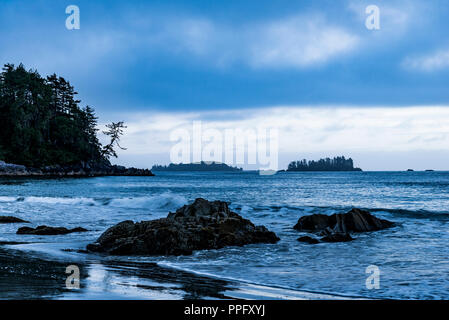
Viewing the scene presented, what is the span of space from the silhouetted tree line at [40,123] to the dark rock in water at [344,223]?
80.3 m

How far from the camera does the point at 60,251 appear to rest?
10.9 meters

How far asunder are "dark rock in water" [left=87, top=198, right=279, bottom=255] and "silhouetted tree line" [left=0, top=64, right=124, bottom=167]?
8072 centimetres

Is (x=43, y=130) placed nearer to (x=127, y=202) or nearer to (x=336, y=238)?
(x=127, y=202)

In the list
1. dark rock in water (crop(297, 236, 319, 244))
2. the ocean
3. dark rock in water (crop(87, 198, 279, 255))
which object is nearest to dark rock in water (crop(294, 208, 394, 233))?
the ocean

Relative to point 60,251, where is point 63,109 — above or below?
above

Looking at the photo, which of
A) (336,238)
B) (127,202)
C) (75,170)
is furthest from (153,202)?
(75,170)

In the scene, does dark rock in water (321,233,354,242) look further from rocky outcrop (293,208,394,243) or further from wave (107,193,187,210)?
wave (107,193,187,210)

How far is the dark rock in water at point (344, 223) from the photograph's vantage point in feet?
51.9

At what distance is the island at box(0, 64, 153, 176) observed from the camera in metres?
87.2

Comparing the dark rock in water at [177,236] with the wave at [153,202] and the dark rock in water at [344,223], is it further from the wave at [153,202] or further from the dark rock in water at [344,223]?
the wave at [153,202]

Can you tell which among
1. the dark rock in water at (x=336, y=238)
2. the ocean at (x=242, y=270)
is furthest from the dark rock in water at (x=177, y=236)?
the dark rock in water at (x=336, y=238)
